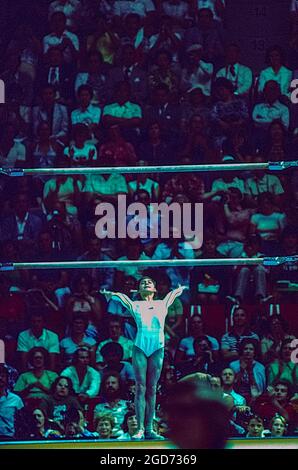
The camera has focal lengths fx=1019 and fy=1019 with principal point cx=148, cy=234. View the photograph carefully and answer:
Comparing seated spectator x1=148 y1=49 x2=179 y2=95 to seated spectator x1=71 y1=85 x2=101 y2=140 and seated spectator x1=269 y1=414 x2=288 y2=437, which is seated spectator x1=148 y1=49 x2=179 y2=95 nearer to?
seated spectator x1=71 y1=85 x2=101 y2=140

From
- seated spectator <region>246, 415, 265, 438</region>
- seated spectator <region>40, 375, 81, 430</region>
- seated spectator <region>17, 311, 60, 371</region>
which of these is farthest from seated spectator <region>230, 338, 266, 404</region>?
seated spectator <region>17, 311, 60, 371</region>

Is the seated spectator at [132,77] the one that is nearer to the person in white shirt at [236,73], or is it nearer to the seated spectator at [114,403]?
the person in white shirt at [236,73]

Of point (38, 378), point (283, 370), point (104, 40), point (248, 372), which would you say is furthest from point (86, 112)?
point (283, 370)

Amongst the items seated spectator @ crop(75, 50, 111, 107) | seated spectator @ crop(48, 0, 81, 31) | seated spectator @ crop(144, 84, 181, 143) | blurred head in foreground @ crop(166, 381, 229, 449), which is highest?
seated spectator @ crop(48, 0, 81, 31)

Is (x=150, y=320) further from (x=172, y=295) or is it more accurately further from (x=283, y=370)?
(x=283, y=370)

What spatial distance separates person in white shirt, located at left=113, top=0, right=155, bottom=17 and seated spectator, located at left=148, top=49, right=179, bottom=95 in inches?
11.9

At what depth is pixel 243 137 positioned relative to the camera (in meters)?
6.53

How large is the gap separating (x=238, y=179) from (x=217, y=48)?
2.88 feet

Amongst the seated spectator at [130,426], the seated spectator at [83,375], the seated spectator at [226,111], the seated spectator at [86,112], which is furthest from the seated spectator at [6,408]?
the seated spectator at [226,111]

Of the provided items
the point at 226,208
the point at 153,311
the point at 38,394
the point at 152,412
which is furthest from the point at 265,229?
the point at 38,394

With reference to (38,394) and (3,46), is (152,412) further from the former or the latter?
(3,46)

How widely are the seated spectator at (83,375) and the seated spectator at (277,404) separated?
1.01 m

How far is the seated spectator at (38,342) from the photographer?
21.0 feet

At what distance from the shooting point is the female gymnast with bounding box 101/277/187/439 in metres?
6.31
